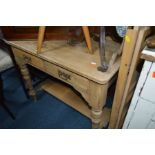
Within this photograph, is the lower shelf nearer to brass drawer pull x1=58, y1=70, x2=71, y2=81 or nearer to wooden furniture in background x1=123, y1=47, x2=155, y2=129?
wooden furniture in background x1=123, y1=47, x2=155, y2=129

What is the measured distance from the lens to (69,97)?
57.4 inches

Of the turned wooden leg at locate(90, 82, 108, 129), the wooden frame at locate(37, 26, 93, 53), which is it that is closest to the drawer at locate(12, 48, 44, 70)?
the wooden frame at locate(37, 26, 93, 53)

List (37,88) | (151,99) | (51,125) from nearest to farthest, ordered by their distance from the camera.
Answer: (151,99)
(51,125)
(37,88)

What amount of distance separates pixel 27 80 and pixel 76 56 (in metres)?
0.66

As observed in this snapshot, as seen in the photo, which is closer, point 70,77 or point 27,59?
point 70,77

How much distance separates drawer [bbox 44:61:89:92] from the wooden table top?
0.16ft

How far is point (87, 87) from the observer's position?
2.90 feet

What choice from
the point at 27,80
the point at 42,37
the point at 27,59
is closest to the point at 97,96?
the point at 42,37

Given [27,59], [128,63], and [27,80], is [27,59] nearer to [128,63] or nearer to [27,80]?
[27,80]

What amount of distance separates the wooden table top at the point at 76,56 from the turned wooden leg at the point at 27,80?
9.8 inches
